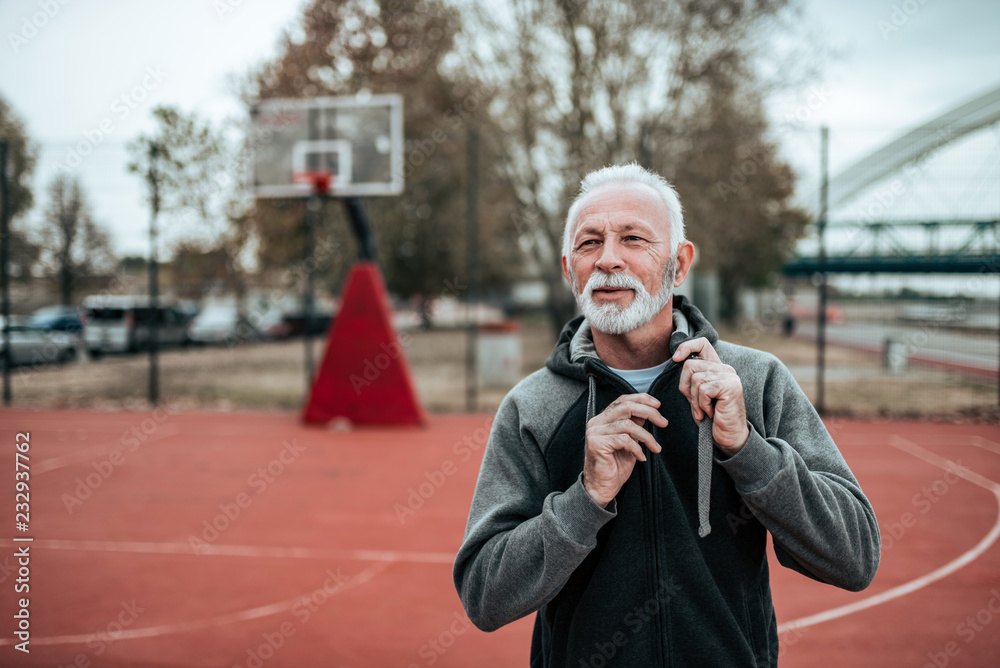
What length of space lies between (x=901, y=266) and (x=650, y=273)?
9.39 metres

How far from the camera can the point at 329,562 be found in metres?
4.55

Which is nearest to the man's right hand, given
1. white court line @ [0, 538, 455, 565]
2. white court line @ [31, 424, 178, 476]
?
white court line @ [0, 538, 455, 565]

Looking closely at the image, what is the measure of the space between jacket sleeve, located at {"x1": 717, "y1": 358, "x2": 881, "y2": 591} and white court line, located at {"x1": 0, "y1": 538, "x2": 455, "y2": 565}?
3.35m

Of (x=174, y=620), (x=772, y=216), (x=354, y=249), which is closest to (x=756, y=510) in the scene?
(x=174, y=620)

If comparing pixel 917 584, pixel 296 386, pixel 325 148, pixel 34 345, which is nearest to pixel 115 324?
pixel 34 345

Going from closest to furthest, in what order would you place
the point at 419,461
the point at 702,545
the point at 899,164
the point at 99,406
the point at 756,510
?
the point at 756,510 → the point at 702,545 → the point at 419,461 → the point at 899,164 → the point at 99,406

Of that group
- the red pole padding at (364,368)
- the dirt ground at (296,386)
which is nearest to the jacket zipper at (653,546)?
the red pole padding at (364,368)

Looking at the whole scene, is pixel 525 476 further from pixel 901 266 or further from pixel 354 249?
pixel 354 249

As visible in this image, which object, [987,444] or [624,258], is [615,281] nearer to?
[624,258]

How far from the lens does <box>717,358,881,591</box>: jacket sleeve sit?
4.41 feet

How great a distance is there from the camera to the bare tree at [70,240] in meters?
11.1

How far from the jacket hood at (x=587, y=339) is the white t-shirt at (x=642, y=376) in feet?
0.19

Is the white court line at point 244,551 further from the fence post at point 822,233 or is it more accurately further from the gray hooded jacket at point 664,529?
the fence post at point 822,233

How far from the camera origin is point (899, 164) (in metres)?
9.12
